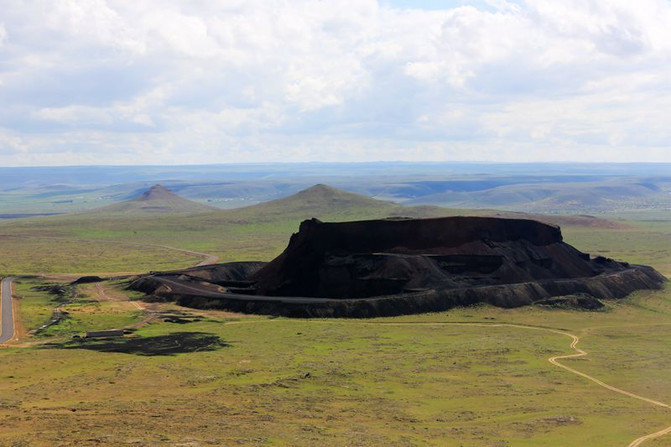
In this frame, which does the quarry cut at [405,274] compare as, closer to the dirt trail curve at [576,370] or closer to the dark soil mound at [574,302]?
the dark soil mound at [574,302]

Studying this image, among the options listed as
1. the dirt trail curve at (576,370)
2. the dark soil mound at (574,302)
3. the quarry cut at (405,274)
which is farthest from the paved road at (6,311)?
the dark soil mound at (574,302)

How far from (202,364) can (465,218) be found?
237ft

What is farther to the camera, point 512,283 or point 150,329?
point 512,283

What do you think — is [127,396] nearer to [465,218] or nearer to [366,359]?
[366,359]

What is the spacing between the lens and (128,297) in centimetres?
12694

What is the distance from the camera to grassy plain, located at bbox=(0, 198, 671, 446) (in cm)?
5147

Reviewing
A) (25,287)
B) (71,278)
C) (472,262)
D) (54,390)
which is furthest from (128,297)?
(54,390)

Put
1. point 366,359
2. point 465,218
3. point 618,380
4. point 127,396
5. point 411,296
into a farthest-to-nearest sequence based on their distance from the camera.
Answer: point 465,218 < point 411,296 < point 366,359 < point 618,380 < point 127,396

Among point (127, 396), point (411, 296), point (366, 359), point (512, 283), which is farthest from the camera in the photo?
point (512, 283)

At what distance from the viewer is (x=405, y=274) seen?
120938mm

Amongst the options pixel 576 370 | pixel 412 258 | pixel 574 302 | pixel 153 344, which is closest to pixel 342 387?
pixel 576 370

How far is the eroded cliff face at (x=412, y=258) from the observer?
121375 mm

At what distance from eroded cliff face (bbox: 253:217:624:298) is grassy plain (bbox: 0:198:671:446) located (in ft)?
52.2

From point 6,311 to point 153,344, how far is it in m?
35.7
